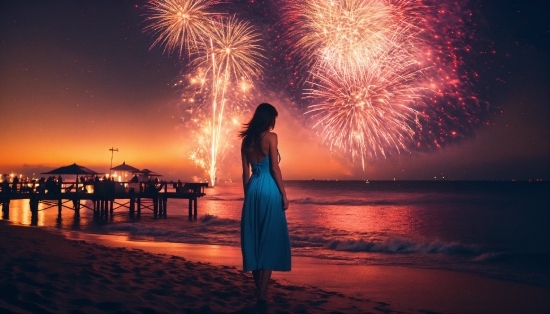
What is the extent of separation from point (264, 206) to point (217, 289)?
1616 millimetres

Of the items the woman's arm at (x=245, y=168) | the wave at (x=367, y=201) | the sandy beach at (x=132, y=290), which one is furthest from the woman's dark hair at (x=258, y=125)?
the wave at (x=367, y=201)

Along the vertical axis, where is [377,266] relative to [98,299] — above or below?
below

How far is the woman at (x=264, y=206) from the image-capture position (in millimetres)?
5141

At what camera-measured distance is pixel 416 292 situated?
8.00 metres

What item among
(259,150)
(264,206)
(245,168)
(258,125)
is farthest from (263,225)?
(258,125)

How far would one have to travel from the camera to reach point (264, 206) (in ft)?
16.9

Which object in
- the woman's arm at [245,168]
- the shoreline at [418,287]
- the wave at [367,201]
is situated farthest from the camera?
the wave at [367,201]

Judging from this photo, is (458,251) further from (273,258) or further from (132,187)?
(132,187)

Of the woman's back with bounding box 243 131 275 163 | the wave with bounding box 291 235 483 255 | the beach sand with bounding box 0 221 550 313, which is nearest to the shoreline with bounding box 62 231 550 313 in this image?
the beach sand with bounding box 0 221 550 313

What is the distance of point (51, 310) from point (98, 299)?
60 cm

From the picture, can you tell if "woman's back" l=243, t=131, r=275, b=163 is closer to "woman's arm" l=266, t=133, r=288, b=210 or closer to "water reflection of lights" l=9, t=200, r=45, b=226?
"woman's arm" l=266, t=133, r=288, b=210

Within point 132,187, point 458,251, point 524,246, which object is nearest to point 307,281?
point 458,251

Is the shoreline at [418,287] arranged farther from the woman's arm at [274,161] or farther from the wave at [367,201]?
the wave at [367,201]

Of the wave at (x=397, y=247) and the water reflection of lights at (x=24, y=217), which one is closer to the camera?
the wave at (x=397, y=247)
